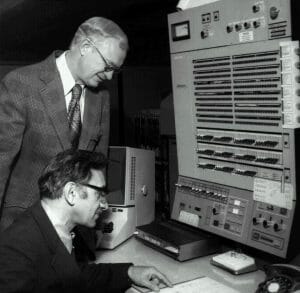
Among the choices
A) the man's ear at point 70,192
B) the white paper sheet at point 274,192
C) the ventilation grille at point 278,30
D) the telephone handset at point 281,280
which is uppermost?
the ventilation grille at point 278,30

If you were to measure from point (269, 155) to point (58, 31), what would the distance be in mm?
1525

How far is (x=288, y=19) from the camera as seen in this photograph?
59.9 inches

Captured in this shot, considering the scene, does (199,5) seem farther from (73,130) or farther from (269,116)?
(73,130)

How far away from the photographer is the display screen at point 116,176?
6.97 feet

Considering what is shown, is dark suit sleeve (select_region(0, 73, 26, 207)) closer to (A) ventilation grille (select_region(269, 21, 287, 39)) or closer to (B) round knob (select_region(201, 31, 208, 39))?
(B) round knob (select_region(201, 31, 208, 39))

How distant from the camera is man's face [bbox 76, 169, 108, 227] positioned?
4.95ft

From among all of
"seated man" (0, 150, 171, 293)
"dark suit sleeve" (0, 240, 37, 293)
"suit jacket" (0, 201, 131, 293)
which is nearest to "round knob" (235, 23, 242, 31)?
"seated man" (0, 150, 171, 293)

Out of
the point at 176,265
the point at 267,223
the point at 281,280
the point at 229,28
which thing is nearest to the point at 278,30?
the point at 229,28

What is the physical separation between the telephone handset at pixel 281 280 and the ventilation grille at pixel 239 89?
0.48 meters

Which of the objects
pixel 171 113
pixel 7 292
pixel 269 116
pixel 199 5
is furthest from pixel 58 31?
pixel 7 292

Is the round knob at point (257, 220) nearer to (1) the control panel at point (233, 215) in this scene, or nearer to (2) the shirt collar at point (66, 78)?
(1) the control panel at point (233, 215)

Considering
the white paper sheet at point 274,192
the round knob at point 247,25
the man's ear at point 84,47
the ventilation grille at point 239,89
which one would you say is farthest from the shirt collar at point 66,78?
the white paper sheet at point 274,192

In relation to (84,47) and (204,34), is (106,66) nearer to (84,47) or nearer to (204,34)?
(84,47)

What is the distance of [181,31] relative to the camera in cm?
195
